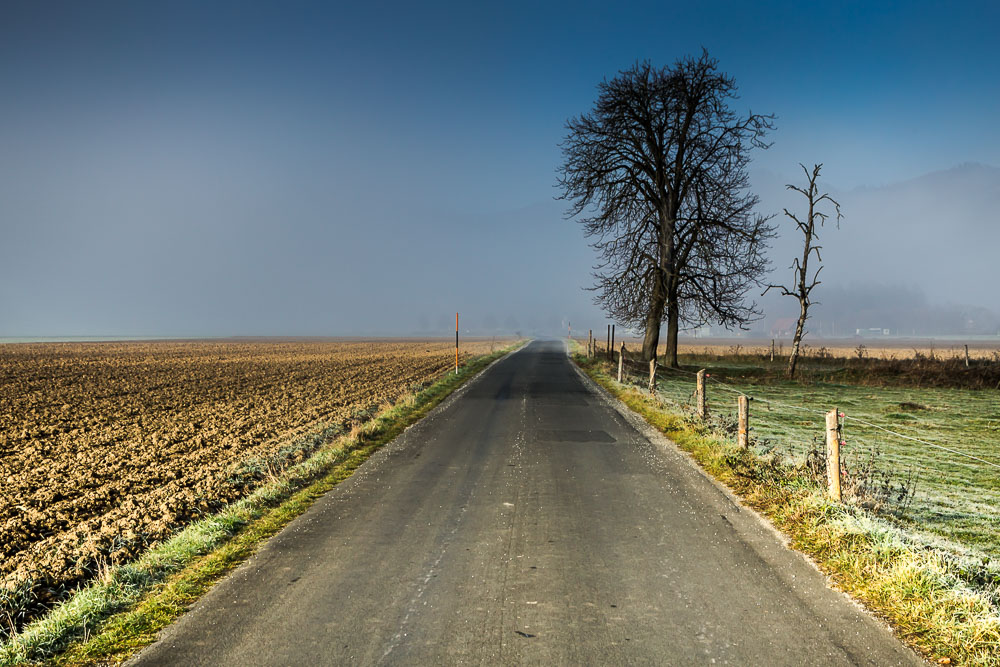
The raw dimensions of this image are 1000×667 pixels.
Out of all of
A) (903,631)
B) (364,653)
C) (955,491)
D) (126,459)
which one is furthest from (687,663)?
(126,459)

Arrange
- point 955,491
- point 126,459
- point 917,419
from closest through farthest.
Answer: point 955,491 < point 126,459 < point 917,419

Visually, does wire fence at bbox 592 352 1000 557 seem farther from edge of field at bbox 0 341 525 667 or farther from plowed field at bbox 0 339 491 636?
plowed field at bbox 0 339 491 636

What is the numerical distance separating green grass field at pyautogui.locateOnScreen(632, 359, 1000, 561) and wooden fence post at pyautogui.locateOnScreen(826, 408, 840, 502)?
716 mm

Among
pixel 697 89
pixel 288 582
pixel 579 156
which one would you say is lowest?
pixel 288 582

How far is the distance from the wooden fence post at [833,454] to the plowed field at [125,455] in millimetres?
7739

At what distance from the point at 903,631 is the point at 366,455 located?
25.5 ft

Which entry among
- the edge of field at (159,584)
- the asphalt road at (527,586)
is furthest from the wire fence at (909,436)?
the edge of field at (159,584)

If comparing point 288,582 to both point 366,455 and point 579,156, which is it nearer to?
point 366,455

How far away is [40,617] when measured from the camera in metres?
4.70

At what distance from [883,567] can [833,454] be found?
206 cm

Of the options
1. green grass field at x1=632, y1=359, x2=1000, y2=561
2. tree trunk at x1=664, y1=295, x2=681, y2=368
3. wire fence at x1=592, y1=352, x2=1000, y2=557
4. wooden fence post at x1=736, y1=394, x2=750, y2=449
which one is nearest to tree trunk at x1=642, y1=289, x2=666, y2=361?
tree trunk at x1=664, y1=295, x2=681, y2=368

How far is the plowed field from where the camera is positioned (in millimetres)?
6297

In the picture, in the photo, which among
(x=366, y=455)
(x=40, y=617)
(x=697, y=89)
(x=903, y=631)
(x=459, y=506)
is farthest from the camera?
(x=697, y=89)

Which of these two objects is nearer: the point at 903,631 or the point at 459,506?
the point at 903,631
